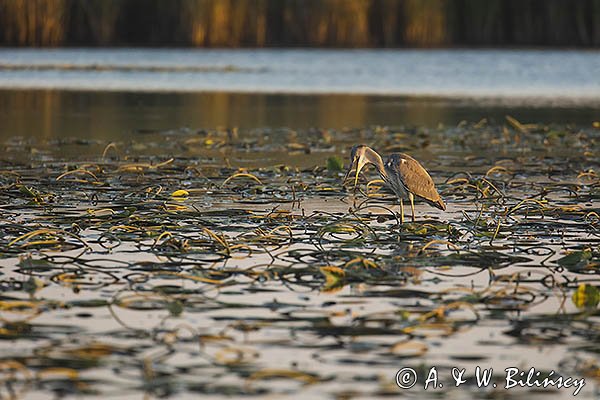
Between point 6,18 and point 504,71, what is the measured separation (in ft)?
41.9

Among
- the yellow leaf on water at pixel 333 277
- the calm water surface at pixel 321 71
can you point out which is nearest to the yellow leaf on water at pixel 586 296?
the yellow leaf on water at pixel 333 277

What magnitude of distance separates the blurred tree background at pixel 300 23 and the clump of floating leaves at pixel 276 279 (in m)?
23.9

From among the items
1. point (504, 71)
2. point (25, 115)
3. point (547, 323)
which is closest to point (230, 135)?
point (25, 115)

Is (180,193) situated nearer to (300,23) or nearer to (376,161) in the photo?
(376,161)

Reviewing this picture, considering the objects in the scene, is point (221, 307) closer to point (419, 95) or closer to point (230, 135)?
point (230, 135)

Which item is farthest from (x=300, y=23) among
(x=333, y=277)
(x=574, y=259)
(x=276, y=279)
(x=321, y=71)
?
(x=333, y=277)

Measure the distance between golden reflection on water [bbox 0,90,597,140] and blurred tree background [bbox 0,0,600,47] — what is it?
10.7m

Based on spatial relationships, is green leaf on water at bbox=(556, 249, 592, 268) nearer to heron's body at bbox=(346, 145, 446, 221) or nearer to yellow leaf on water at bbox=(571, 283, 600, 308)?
yellow leaf on water at bbox=(571, 283, 600, 308)

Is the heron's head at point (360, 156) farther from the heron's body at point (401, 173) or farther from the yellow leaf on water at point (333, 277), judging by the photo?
the yellow leaf on water at point (333, 277)

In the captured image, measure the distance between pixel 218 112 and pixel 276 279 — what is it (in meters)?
14.0

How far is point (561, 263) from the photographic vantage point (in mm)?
7414

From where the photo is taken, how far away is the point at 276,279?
6.96 m

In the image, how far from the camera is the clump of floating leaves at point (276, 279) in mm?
5285

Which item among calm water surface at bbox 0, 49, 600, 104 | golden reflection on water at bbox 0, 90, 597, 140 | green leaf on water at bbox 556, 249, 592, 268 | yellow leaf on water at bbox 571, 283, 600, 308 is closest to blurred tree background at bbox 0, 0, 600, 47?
calm water surface at bbox 0, 49, 600, 104
